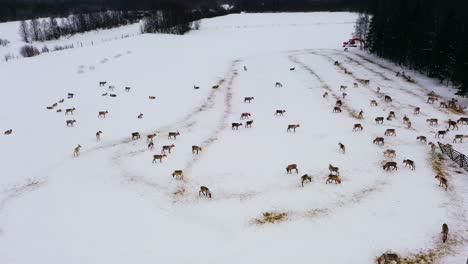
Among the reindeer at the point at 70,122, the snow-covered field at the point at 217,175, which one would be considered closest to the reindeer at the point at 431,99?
the snow-covered field at the point at 217,175

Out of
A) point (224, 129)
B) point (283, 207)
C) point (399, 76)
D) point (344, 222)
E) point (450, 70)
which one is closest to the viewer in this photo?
point (344, 222)

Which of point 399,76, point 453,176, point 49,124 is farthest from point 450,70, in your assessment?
point 49,124

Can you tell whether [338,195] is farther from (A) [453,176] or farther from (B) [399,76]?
(B) [399,76]

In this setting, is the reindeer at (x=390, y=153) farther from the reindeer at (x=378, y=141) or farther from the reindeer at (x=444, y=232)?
the reindeer at (x=444, y=232)

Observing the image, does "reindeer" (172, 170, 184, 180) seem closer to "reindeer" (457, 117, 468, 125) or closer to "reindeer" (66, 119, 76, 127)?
"reindeer" (66, 119, 76, 127)

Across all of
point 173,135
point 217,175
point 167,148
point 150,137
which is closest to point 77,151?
point 150,137
